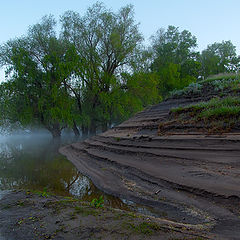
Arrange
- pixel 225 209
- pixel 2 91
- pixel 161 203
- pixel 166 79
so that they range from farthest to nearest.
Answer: pixel 166 79 < pixel 2 91 < pixel 161 203 < pixel 225 209

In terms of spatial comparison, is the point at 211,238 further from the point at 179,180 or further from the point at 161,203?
the point at 179,180

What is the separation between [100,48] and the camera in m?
22.8

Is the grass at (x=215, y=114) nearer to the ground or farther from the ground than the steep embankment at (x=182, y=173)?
farther from the ground

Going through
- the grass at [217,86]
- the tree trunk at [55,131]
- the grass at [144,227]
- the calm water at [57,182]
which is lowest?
the calm water at [57,182]

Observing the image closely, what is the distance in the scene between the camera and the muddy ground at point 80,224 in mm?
2695

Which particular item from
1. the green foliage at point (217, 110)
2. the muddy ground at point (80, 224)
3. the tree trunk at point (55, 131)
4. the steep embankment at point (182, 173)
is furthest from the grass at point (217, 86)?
the tree trunk at point (55, 131)

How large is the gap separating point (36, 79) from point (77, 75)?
12.6 ft

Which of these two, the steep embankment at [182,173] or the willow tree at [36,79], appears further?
the willow tree at [36,79]

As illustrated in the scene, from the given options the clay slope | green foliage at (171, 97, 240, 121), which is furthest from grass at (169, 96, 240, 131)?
the clay slope

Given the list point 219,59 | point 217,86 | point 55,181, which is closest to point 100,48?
point 217,86

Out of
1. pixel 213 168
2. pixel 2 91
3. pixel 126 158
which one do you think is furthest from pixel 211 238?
pixel 2 91

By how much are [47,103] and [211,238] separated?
18961mm

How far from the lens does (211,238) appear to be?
A: 8.16 feet

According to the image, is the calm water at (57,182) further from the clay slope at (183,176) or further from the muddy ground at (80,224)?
the muddy ground at (80,224)
